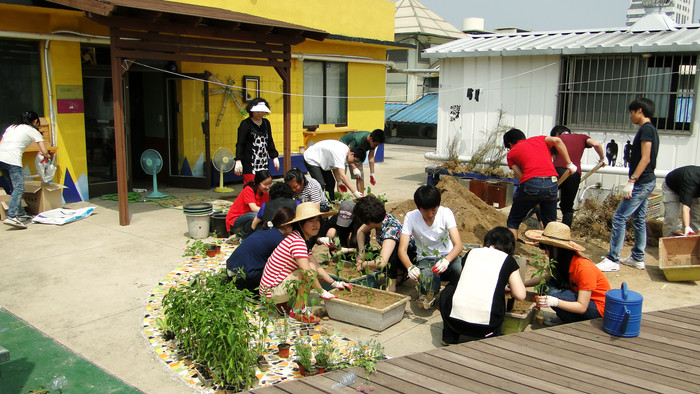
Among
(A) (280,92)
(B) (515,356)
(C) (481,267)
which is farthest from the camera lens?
(A) (280,92)

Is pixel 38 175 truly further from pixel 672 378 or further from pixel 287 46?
pixel 672 378

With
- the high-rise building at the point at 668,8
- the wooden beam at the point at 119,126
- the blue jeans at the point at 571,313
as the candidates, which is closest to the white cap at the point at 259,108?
the wooden beam at the point at 119,126

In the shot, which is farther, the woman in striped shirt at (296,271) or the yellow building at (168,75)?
the yellow building at (168,75)

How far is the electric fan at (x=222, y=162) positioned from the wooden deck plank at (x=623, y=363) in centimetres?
798

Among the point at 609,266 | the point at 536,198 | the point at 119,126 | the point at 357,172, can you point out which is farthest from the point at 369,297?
the point at 119,126

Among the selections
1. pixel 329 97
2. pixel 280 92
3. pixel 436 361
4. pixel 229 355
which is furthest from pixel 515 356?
pixel 329 97

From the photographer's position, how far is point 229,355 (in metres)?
3.89

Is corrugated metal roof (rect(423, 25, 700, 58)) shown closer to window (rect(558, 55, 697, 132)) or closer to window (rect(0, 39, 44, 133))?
window (rect(558, 55, 697, 132))

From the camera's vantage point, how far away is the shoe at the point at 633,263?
697 centimetres

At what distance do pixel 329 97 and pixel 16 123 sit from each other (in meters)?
7.54

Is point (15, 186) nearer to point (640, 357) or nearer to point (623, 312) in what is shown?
point (623, 312)

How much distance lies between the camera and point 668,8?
1160cm

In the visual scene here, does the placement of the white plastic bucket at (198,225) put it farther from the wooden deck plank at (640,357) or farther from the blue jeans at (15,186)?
the wooden deck plank at (640,357)

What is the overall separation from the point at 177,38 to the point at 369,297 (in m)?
5.79
